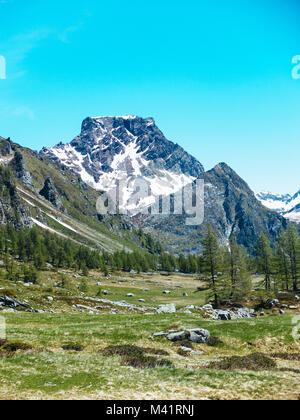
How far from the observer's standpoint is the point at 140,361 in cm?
2148

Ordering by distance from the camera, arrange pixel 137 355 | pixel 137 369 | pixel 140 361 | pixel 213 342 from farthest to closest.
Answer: pixel 213 342 → pixel 137 355 → pixel 140 361 → pixel 137 369

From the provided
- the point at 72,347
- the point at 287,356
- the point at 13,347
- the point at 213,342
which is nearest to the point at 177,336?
the point at 213,342

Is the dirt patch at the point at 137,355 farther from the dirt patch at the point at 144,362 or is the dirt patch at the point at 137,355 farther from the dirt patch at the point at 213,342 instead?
the dirt patch at the point at 213,342

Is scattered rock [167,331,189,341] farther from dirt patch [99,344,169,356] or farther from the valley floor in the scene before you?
dirt patch [99,344,169,356]

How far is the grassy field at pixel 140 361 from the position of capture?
14.6 meters

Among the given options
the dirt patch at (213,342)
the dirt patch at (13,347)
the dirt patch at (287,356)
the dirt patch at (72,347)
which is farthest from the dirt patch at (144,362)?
the dirt patch at (287,356)

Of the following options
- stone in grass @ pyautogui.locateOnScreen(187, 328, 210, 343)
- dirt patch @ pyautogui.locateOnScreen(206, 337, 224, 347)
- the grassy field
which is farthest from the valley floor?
stone in grass @ pyautogui.locateOnScreen(187, 328, 210, 343)

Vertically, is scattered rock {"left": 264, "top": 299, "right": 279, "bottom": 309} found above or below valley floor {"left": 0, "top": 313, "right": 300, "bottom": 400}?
below

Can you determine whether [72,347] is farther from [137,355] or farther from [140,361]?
[140,361]

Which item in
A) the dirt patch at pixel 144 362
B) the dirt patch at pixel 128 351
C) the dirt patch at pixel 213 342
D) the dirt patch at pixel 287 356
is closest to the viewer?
the dirt patch at pixel 144 362

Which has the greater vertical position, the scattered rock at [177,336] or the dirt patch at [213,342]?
the scattered rock at [177,336]

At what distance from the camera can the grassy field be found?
14.6 metres

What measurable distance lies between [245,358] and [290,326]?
39.7ft
